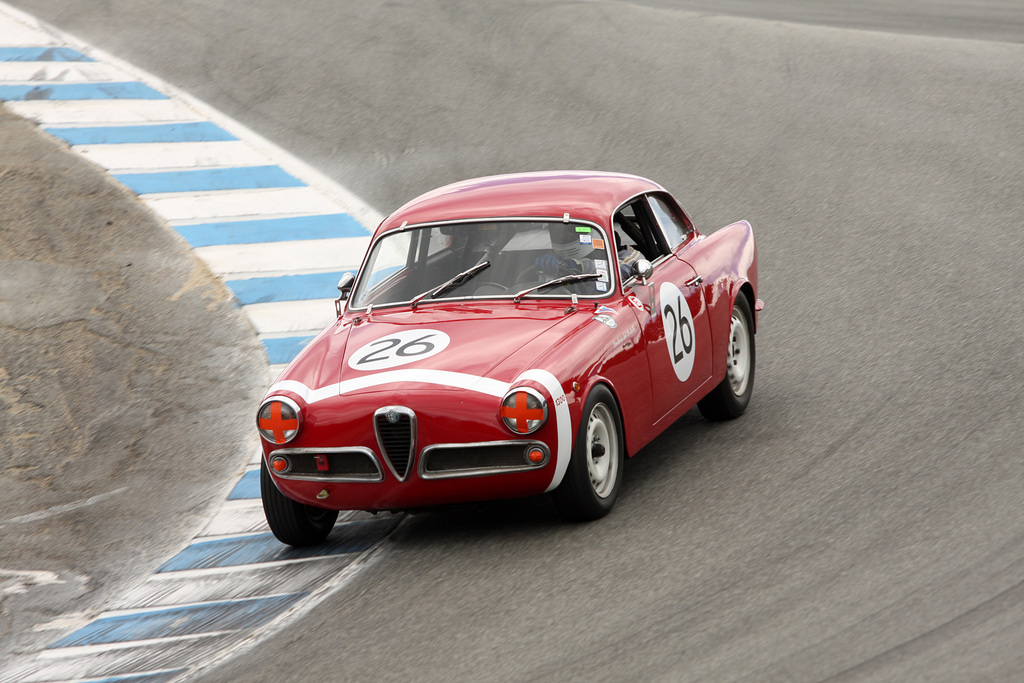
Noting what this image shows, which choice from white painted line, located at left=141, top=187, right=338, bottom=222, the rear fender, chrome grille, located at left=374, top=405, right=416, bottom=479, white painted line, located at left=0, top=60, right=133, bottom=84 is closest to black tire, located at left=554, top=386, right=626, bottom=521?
chrome grille, located at left=374, top=405, right=416, bottom=479

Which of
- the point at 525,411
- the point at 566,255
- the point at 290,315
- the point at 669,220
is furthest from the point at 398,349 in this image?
the point at 290,315

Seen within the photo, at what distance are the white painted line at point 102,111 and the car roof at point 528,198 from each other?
7255 millimetres

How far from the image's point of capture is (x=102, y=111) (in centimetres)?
1330

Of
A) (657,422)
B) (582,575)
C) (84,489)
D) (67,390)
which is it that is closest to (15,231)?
(67,390)

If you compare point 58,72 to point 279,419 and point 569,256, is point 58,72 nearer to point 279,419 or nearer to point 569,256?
point 569,256

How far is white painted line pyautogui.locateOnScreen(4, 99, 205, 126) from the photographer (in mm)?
13016

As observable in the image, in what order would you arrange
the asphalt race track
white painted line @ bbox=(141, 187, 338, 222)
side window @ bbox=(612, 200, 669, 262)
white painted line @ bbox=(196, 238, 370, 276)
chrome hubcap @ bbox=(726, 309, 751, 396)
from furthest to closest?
white painted line @ bbox=(141, 187, 338, 222)
white painted line @ bbox=(196, 238, 370, 276)
chrome hubcap @ bbox=(726, 309, 751, 396)
side window @ bbox=(612, 200, 669, 262)
the asphalt race track

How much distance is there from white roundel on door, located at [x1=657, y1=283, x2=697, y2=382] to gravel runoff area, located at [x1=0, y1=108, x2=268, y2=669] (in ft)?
9.27

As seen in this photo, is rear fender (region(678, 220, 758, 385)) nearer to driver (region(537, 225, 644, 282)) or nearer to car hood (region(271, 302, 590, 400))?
driver (region(537, 225, 644, 282))

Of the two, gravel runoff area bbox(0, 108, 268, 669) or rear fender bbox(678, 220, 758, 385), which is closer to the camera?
gravel runoff area bbox(0, 108, 268, 669)

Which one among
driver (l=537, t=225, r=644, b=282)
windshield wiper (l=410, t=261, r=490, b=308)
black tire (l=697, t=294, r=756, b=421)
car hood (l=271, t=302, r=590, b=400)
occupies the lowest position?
black tire (l=697, t=294, r=756, b=421)

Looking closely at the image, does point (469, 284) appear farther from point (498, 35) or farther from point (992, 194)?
point (498, 35)

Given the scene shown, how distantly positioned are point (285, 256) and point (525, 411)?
5.67 m

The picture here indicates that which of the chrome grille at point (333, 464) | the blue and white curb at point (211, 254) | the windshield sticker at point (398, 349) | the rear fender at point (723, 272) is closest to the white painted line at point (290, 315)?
the blue and white curb at point (211, 254)
